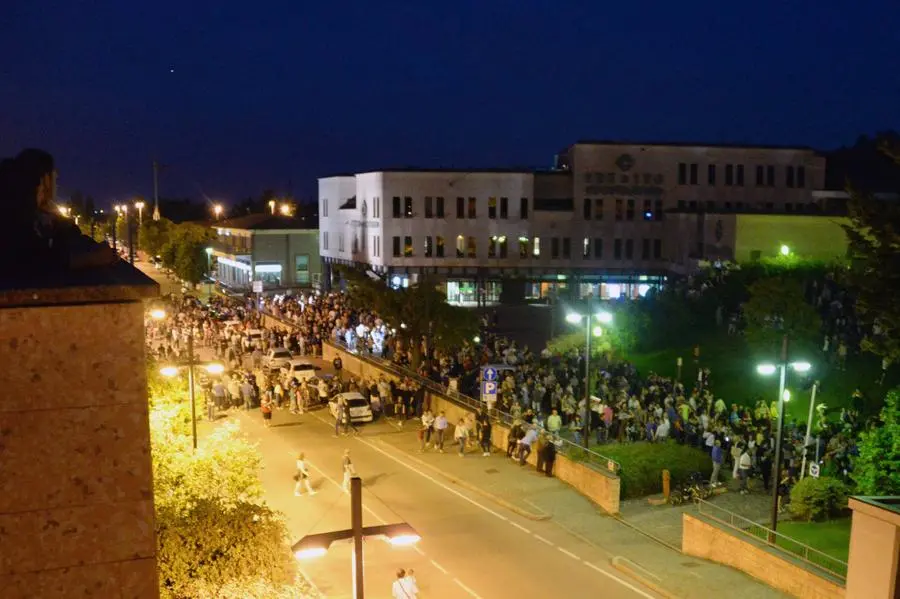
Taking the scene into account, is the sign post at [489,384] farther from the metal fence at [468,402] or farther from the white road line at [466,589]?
the white road line at [466,589]

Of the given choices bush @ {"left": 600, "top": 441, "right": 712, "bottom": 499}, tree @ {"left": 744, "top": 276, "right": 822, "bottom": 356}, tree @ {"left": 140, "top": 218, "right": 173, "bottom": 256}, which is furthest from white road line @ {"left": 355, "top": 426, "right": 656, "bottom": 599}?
tree @ {"left": 140, "top": 218, "right": 173, "bottom": 256}

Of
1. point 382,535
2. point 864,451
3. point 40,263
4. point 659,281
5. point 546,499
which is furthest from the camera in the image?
point 659,281

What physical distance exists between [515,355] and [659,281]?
2848 cm

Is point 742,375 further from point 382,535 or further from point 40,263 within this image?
point 40,263

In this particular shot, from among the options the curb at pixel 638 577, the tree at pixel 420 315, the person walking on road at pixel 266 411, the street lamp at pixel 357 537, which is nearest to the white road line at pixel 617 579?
the curb at pixel 638 577

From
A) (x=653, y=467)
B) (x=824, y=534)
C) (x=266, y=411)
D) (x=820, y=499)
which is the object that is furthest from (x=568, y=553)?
(x=266, y=411)

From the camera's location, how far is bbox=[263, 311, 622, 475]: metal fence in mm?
20750

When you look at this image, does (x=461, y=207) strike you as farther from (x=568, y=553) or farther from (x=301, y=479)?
(x=568, y=553)

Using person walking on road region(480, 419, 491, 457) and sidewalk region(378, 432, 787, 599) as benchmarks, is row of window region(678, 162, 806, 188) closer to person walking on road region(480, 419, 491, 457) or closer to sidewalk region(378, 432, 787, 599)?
sidewalk region(378, 432, 787, 599)

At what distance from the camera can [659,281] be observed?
58.7 m

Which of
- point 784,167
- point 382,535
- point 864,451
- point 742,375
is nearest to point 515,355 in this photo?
point 742,375

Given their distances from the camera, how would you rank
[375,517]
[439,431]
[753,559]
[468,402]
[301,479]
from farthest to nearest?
[468,402] < [439,431] < [301,479] < [375,517] < [753,559]

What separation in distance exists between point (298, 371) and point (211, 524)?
23.9 m

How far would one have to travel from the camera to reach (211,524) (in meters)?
10.5
